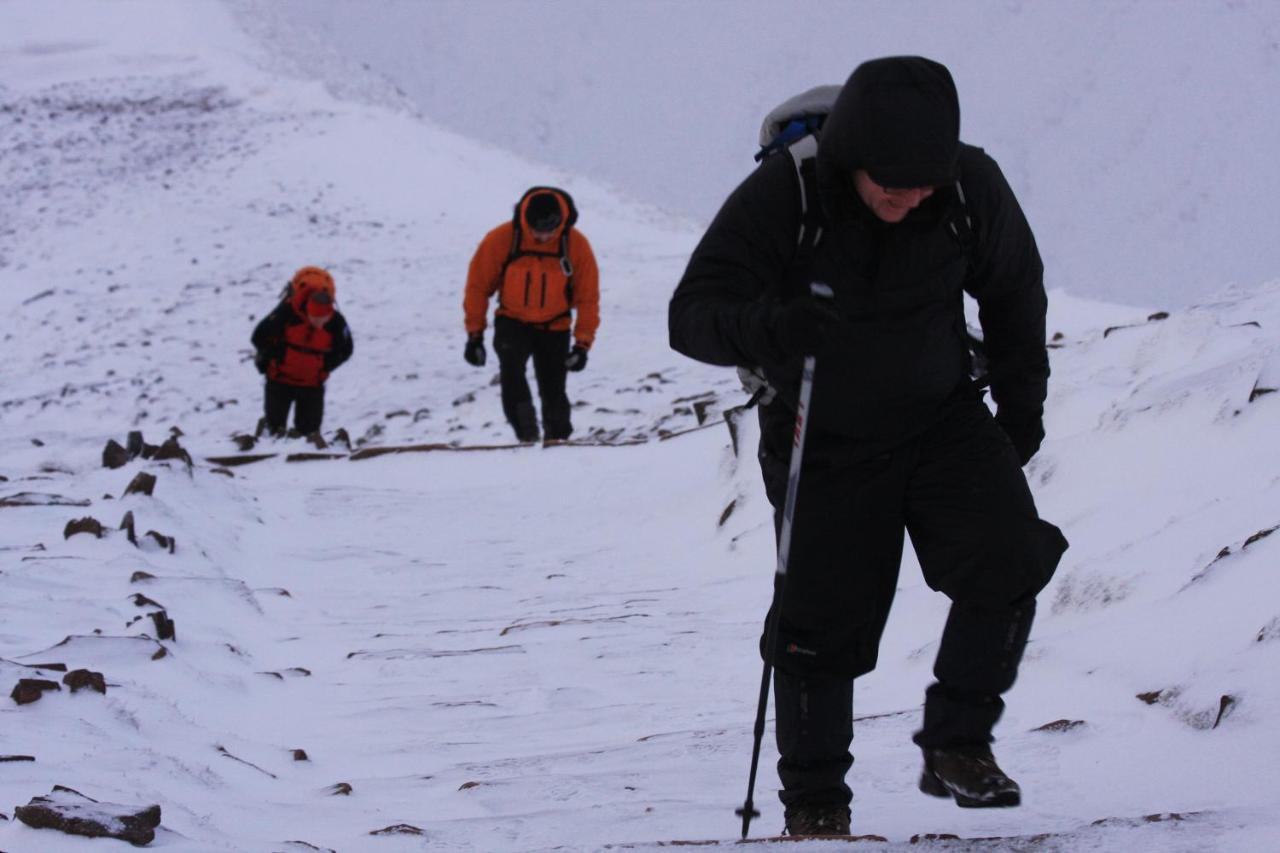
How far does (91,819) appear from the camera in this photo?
3.05m

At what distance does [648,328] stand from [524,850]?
13.6 m

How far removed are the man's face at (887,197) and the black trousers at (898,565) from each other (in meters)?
0.48

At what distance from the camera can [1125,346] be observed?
309 inches

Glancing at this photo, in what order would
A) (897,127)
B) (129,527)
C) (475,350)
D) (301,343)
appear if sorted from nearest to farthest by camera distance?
1. (897,127)
2. (129,527)
3. (475,350)
4. (301,343)

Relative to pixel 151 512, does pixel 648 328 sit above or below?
above

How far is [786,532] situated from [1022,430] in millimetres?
703

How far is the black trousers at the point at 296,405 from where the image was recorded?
1112cm

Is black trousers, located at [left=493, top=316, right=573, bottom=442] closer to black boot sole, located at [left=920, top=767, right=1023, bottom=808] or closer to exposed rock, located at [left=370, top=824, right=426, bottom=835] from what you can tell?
exposed rock, located at [left=370, top=824, right=426, bottom=835]

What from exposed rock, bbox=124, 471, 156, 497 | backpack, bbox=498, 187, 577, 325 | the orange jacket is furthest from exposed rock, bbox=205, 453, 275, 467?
exposed rock, bbox=124, 471, 156, 497

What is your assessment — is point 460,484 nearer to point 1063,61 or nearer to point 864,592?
point 864,592

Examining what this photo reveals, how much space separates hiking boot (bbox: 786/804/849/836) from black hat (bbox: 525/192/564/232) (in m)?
6.67

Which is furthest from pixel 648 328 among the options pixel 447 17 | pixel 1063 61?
pixel 447 17

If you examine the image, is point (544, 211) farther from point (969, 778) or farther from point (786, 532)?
point (969, 778)

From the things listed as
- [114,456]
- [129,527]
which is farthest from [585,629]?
[114,456]
